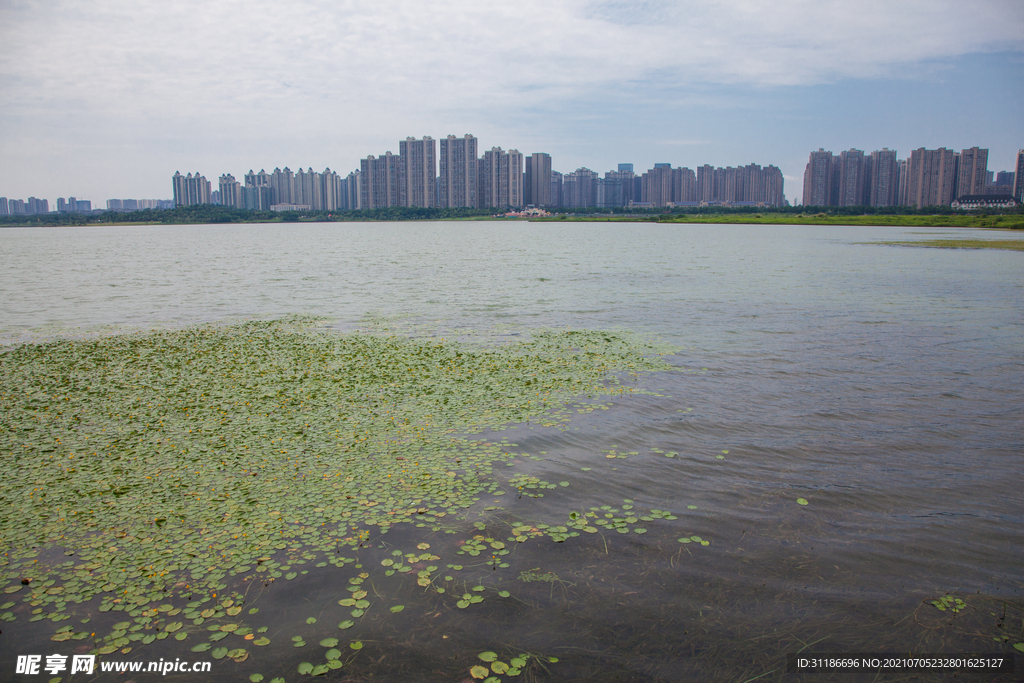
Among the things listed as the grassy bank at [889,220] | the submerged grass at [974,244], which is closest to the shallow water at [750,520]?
the submerged grass at [974,244]

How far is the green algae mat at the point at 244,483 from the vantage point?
636 centimetres

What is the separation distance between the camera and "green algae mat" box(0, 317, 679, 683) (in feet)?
20.9

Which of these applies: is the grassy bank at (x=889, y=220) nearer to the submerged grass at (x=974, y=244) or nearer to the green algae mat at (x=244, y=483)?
the submerged grass at (x=974, y=244)

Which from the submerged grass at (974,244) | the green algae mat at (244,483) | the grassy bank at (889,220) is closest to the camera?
the green algae mat at (244,483)

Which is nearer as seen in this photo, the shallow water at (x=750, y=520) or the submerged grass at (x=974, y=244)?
the shallow water at (x=750, y=520)

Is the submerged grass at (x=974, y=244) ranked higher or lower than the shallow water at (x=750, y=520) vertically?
higher

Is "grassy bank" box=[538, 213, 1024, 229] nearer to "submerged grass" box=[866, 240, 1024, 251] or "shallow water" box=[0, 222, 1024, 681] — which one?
"submerged grass" box=[866, 240, 1024, 251]

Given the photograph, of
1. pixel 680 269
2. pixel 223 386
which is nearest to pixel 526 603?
pixel 223 386

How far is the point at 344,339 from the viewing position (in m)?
20.4

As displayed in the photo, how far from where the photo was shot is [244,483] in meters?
9.03

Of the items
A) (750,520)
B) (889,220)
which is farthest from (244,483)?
(889,220)

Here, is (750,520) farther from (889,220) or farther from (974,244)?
(889,220)

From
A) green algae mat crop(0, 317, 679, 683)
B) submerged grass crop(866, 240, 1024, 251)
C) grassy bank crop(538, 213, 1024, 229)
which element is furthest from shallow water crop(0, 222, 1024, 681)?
grassy bank crop(538, 213, 1024, 229)

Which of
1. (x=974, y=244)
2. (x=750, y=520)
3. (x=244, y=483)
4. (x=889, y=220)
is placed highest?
(x=889, y=220)
